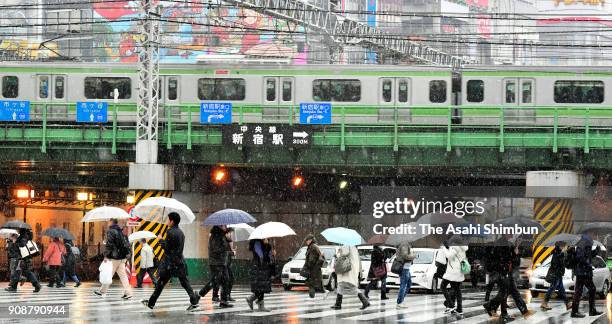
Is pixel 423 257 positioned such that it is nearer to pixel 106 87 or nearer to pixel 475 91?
pixel 475 91

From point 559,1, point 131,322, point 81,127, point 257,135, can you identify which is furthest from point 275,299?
point 559,1

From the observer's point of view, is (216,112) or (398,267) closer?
(398,267)

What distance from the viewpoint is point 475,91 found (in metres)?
41.4

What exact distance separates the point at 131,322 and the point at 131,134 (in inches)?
810

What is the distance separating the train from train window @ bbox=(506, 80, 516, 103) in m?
0.04

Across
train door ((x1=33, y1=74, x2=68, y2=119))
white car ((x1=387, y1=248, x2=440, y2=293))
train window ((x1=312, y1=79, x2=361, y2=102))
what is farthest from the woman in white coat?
train door ((x1=33, y1=74, x2=68, y2=119))

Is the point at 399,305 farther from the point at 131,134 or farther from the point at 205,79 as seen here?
the point at 205,79

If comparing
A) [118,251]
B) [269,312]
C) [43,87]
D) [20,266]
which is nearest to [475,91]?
[43,87]

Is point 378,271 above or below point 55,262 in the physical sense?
above

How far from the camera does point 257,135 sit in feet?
121

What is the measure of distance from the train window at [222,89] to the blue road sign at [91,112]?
152 inches

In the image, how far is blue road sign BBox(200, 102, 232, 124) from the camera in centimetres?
4050

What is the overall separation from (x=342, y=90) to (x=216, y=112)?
4.94m

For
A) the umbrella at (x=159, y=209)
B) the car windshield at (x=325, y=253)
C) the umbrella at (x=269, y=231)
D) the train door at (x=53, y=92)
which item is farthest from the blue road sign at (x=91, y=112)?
the umbrella at (x=269, y=231)
